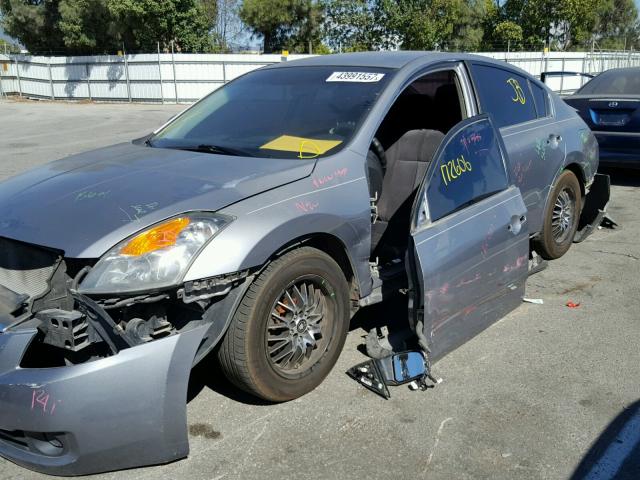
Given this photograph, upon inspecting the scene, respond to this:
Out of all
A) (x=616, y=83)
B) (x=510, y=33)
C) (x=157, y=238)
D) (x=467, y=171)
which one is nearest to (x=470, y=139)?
(x=467, y=171)

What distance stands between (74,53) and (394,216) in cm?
3565

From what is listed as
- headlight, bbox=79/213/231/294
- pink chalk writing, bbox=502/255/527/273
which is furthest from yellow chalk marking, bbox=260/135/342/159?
pink chalk writing, bbox=502/255/527/273

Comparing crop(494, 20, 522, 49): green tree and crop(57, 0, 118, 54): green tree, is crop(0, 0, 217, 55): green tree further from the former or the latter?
crop(494, 20, 522, 49): green tree

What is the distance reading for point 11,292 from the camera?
2822 millimetres

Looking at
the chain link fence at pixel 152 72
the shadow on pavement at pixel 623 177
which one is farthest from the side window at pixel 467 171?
the chain link fence at pixel 152 72

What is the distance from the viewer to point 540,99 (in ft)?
16.9

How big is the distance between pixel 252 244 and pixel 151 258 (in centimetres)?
44

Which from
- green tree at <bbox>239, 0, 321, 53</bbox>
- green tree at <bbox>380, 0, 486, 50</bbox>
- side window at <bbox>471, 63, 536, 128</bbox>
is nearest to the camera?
side window at <bbox>471, 63, 536, 128</bbox>

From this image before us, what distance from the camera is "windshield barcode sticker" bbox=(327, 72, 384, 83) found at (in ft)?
12.5

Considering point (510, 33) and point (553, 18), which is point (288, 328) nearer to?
point (510, 33)

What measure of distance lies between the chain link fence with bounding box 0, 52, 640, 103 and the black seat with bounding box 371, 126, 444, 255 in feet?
72.7

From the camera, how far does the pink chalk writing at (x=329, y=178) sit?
3.20 meters

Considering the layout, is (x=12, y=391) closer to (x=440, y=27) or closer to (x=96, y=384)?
(x=96, y=384)

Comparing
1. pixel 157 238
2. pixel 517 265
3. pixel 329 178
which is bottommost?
pixel 517 265
